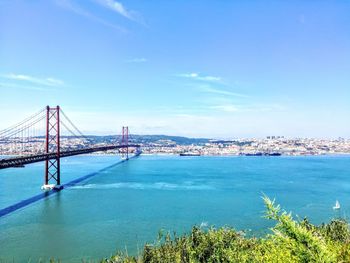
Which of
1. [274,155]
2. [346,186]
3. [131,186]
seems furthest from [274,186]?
[274,155]

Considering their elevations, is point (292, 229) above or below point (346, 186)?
above

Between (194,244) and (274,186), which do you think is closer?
(194,244)

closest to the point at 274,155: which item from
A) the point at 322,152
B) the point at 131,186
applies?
the point at 322,152

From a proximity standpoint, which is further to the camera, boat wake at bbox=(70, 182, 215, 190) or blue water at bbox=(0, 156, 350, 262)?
boat wake at bbox=(70, 182, 215, 190)

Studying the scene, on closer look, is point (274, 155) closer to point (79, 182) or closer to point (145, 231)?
point (79, 182)

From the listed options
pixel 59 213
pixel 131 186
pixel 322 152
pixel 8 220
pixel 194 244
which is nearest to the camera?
pixel 194 244

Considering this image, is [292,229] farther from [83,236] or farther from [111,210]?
[111,210]

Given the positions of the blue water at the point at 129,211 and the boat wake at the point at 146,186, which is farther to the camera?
the boat wake at the point at 146,186

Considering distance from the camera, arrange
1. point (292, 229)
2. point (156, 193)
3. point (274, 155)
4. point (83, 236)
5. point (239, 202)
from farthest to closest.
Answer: point (274, 155), point (156, 193), point (239, 202), point (83, 236), point (292, 229)

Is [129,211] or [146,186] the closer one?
[129,211]
